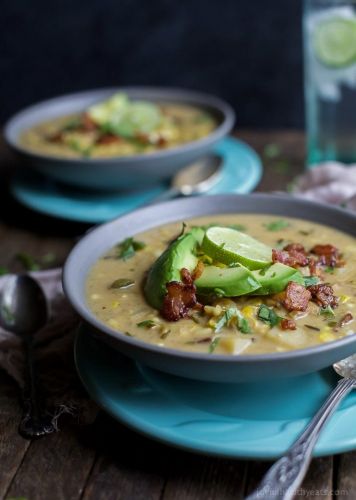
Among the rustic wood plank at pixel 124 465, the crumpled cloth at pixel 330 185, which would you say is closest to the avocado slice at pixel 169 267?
the rustic wood plank at pixel 124 465

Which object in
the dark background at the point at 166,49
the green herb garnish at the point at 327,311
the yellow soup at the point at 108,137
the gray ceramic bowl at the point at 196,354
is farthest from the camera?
the dark background at the point at 166,49

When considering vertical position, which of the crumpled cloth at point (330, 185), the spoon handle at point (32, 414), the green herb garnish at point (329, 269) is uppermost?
the green herb garnish at point (329, 269)

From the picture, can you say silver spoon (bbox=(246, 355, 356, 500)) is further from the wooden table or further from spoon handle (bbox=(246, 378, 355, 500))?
the wooden table

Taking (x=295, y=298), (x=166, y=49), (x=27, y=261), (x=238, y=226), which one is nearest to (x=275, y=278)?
(x=295, y=298)

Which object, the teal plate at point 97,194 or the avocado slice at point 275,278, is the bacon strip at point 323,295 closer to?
the avocado slice at point 275,278

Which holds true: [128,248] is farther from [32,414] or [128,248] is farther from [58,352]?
[32,414]

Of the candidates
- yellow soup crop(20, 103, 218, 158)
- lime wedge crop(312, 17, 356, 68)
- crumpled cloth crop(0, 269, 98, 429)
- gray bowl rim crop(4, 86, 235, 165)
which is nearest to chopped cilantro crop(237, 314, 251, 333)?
crumpled cloth crop(0, 269, 98, 429)

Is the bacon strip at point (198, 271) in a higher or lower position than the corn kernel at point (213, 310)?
higher
